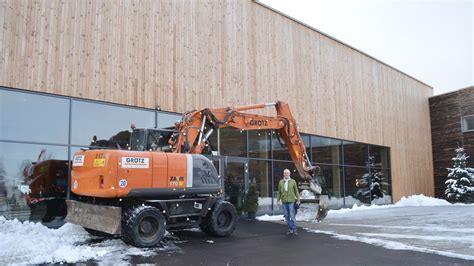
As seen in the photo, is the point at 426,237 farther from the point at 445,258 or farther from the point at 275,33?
the point at 275,33

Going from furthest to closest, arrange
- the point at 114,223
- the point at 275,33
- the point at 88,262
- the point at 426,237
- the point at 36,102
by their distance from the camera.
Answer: the point at 275,33
the point at 36,102
the point at 426,237
the point at 114,223
the point at 88,262

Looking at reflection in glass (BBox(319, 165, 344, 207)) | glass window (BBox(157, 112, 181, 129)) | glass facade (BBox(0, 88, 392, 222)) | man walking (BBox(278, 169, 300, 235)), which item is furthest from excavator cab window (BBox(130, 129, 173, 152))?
reflection in glass (BBox(319, 165, 344, 207))

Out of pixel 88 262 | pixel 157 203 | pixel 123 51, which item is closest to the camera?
pixel 88 262

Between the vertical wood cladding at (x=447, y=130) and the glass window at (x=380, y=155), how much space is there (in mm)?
6695

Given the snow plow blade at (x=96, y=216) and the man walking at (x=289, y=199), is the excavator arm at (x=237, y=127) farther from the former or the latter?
the snow plow blade at (x=96, y=216)

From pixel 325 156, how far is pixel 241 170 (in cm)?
642

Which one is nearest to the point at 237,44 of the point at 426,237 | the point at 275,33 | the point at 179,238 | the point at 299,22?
the point at 275,33

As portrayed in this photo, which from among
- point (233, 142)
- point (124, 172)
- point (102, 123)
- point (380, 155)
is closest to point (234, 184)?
point (233, 142)

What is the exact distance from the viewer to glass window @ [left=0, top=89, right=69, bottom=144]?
36.0 feet

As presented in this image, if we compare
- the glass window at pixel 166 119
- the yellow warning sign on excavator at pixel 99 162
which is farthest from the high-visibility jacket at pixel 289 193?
the yellow warning sign on excavator at pixel 99 162

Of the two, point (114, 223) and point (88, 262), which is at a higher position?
point (114, 223)

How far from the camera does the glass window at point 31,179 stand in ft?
35.2

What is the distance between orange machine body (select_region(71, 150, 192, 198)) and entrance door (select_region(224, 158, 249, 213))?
17.1ft

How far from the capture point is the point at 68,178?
11.9 m
